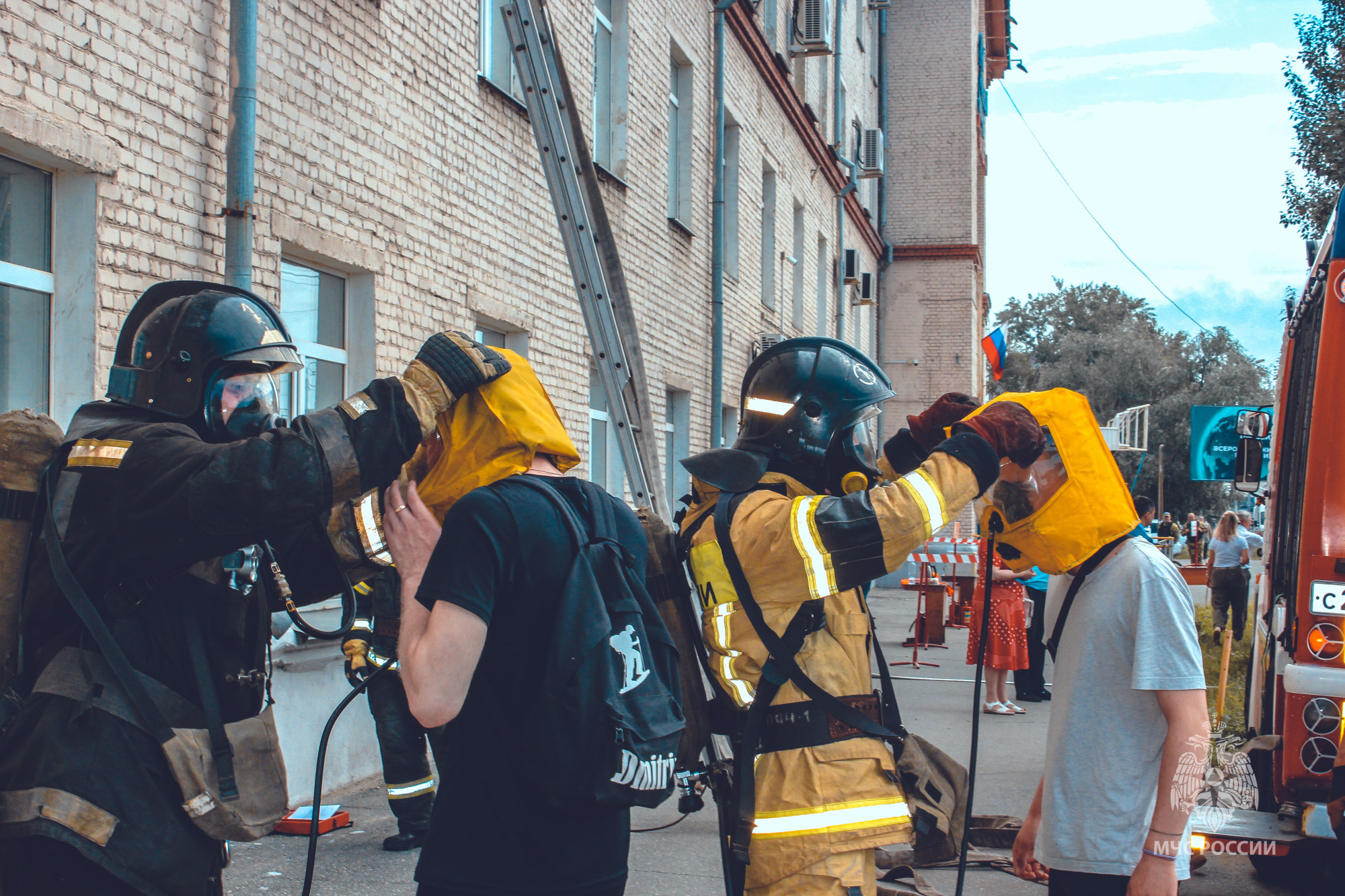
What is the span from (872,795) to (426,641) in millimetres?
1123

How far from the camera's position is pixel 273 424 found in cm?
261

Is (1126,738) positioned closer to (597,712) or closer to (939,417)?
(939,417)

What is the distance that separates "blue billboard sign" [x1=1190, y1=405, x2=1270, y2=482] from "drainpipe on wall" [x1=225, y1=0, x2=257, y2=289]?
806cm

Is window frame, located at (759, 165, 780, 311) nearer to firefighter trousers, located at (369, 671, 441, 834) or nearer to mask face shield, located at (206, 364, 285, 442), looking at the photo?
firefighter trousers, located at (369, 671, 441, 834)

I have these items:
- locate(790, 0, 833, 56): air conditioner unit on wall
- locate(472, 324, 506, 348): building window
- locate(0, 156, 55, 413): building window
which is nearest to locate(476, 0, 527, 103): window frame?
locate(472, 324, 506, 348): building window

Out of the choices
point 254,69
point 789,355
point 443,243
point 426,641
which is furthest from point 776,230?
point 426,641

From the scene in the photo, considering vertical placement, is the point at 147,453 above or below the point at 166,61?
below

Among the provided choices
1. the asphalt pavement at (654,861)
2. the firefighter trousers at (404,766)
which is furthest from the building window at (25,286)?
the asphalt pavement at (654,861)

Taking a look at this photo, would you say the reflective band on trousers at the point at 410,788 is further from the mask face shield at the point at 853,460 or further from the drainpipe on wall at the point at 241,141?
the mask face shield at the point at 853,460

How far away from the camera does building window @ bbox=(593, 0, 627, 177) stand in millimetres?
11266

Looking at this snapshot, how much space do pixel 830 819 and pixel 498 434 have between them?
3.68ft

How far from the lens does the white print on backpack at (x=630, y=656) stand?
209cm

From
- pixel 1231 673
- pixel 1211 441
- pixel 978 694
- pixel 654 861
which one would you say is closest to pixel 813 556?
pixel 978 694

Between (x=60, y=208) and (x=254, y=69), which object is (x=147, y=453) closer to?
(x=60, y=208)
